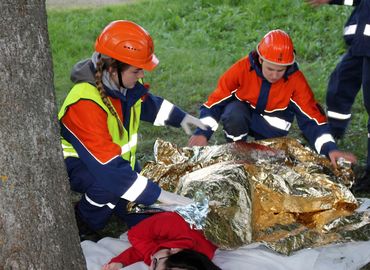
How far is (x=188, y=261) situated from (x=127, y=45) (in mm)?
1190

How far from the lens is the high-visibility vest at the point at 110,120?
3.17m

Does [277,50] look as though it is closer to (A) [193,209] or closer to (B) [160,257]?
(A) [193,209]

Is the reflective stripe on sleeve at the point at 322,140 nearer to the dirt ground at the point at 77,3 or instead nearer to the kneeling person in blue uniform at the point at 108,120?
the kneeling person in blue uniform at the point at 108,120

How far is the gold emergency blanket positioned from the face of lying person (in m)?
0.29

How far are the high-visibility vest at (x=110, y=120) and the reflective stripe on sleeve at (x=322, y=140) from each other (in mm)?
1133

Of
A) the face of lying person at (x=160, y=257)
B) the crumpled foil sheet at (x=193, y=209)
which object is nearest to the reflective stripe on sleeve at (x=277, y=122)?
the crumpled foil sheet at (x=193, y=209)

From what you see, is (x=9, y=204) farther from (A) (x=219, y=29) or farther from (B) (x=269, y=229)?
(A) (x=219, y=29)

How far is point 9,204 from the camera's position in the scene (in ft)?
7.95

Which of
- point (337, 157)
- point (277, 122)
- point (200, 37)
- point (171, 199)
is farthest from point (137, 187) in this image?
point (200, 37)

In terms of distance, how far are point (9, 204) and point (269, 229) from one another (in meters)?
1.43

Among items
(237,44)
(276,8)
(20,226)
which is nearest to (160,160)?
(20,226)

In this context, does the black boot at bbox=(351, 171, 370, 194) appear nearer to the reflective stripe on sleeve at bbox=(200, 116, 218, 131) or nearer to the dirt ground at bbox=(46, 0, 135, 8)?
the reflective stripe on sleeve at bbox=(200, 116, 218, 131)

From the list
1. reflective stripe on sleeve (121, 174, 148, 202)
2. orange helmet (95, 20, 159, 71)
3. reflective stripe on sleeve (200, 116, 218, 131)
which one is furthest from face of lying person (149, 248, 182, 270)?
reflective stripe on sleeve (200, 116, 218, 131)

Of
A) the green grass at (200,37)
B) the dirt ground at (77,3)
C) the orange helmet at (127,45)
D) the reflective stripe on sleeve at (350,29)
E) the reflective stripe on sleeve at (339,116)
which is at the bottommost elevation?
the dirt ground at (77,3)
